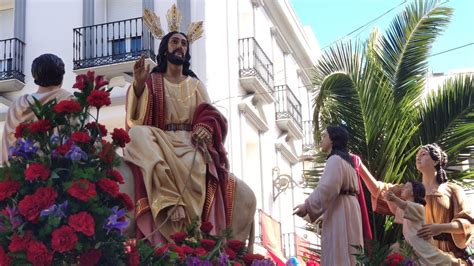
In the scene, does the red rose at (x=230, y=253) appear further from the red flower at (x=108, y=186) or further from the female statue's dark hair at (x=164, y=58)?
the female statue's dark hair at (x=164, y=58)

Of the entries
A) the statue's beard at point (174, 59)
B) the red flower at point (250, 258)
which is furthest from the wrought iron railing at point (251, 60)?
the red flower at point (250, 258)

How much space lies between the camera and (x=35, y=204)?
4.01 metres

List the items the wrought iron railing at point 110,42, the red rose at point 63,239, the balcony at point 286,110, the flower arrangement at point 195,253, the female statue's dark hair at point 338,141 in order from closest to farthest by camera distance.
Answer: the red rose at point 63,239, the flower arrangement at point 195,253, the female statue's dark hair at point 338,141, the wrought iron railing at point 110,42, the balcony at point 286,110

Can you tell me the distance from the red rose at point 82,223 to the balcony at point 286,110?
1938 centimetres

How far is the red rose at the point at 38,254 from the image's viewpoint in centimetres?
393

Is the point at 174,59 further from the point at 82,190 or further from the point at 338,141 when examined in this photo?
the point at 82,190

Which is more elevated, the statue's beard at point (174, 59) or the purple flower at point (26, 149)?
the statue's beard at point (174, 59)

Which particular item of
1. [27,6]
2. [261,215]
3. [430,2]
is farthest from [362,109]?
[27,6]

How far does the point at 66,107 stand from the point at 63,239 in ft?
2.33

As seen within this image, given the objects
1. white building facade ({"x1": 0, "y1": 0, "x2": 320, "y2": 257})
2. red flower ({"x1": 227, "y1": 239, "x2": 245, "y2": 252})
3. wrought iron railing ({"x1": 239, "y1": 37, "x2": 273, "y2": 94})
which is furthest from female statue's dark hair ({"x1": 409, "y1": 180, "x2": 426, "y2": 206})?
wrought iron railing ({"x1": 239, "y1": 37, "x2": 273, "y2": 94})

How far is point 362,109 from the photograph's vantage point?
9953 millimetres

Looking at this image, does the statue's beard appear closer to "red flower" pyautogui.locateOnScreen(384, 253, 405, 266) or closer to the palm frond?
"red flower" pyautogui.locateOnScreen(384, 253, 405, 266)

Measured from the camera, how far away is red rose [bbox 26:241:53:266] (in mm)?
3926

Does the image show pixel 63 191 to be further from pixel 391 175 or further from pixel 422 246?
pixel 391 175
